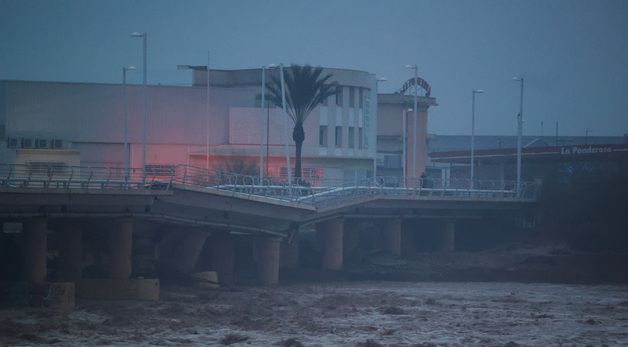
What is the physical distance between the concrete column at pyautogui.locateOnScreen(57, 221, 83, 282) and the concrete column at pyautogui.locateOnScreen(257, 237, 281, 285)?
11.3 metres

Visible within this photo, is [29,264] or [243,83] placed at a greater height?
[243,83]

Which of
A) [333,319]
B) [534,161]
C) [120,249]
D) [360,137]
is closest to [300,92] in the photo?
[360,137]

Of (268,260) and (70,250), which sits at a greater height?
(70,250)

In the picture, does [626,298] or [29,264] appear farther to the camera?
[626,298]

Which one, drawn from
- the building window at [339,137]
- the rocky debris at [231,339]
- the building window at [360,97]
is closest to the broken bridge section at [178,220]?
the rocky debris at [231,339]

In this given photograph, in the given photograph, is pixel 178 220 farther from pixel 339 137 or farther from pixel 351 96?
pixel 351 96

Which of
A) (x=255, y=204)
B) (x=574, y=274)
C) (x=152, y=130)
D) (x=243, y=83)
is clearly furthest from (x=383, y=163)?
(x=255, y=204)

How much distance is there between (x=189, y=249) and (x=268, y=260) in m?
5.39

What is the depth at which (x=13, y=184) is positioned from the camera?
4184 centimetres

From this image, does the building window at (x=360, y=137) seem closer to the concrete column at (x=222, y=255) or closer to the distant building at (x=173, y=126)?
the distant building at (x=173, y=126)

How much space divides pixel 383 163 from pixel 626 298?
5260 cm

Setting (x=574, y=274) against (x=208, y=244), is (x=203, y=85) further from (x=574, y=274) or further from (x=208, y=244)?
(x=574, y=274)

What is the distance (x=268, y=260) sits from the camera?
52.3 metres

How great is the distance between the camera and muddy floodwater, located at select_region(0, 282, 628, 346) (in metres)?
31.6
